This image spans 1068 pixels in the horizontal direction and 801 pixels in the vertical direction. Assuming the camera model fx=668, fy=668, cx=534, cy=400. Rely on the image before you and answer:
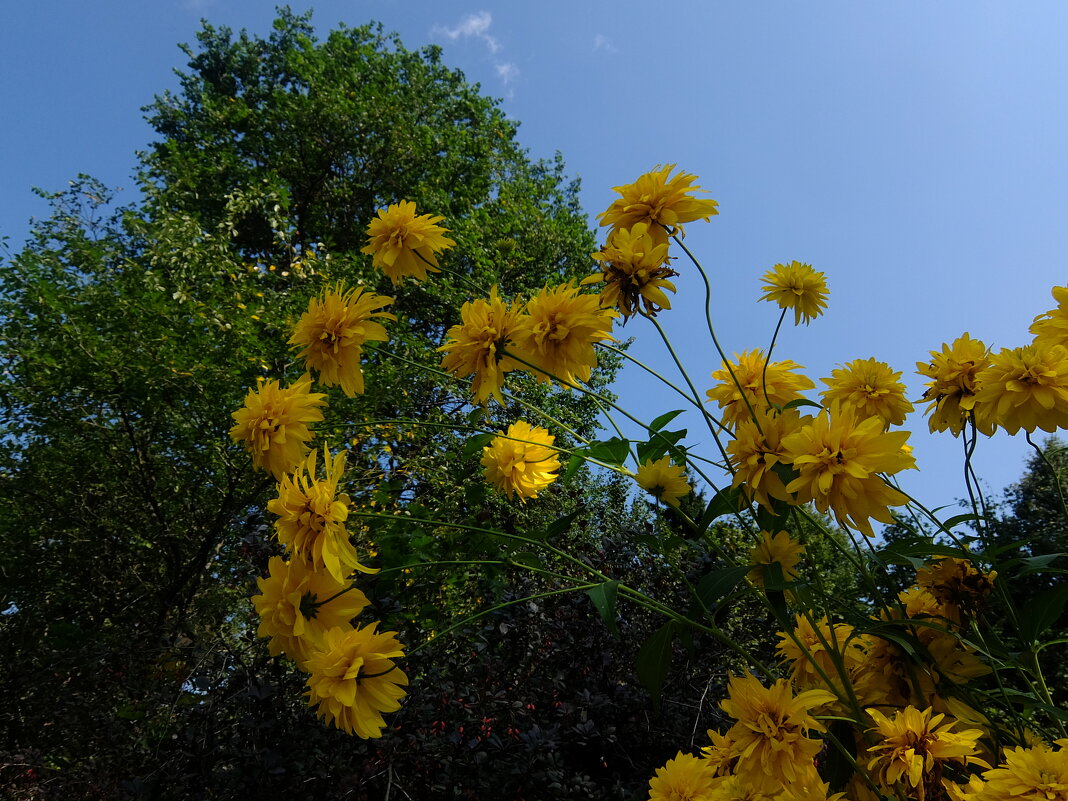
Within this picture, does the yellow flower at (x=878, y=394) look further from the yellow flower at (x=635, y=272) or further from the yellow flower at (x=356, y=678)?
the yellow flower at (x=356, y=678)

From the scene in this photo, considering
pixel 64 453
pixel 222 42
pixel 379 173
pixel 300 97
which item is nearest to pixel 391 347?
pixel 64 453

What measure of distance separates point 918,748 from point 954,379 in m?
0.64

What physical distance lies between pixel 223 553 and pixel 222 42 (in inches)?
422

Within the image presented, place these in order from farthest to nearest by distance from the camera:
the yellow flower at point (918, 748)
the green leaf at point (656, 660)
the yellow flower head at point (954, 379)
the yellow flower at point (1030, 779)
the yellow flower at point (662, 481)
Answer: the yellow flower at point (662, 481)
the yellow flower head at point (954, 379)
the green leaf at point (656, 660)
the yellow flower at point (918, 748)
the yellow flower at point (1030, 779)

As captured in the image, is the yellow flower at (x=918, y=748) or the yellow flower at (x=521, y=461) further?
the yellow flower at (x=521, y=461)

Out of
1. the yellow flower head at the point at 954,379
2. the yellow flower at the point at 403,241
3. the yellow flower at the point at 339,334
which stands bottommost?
the yellow flower head at the point at 954,379

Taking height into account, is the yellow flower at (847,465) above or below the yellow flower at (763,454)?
below

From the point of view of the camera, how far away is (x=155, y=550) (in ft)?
15.8

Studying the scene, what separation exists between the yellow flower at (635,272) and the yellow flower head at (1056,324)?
0.60 m

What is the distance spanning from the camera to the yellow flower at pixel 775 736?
86cm

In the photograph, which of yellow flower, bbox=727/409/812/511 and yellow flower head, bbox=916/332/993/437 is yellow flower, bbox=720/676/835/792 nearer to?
yellow flower, bbox=727/409/812/511

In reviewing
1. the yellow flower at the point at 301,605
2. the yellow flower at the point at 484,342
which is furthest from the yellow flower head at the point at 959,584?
the yellow flower at the point at 301,605

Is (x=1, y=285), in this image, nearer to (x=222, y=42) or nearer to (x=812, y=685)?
(x=812, y=685)

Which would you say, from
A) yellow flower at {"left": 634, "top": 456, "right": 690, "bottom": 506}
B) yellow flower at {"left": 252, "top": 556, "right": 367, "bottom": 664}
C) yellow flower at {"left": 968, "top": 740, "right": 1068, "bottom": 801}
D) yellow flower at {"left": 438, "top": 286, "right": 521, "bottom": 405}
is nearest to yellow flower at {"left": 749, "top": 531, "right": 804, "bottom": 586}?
yellow flower at {"left": 634, "top": 456, "right": 690, "bottom": 506}
